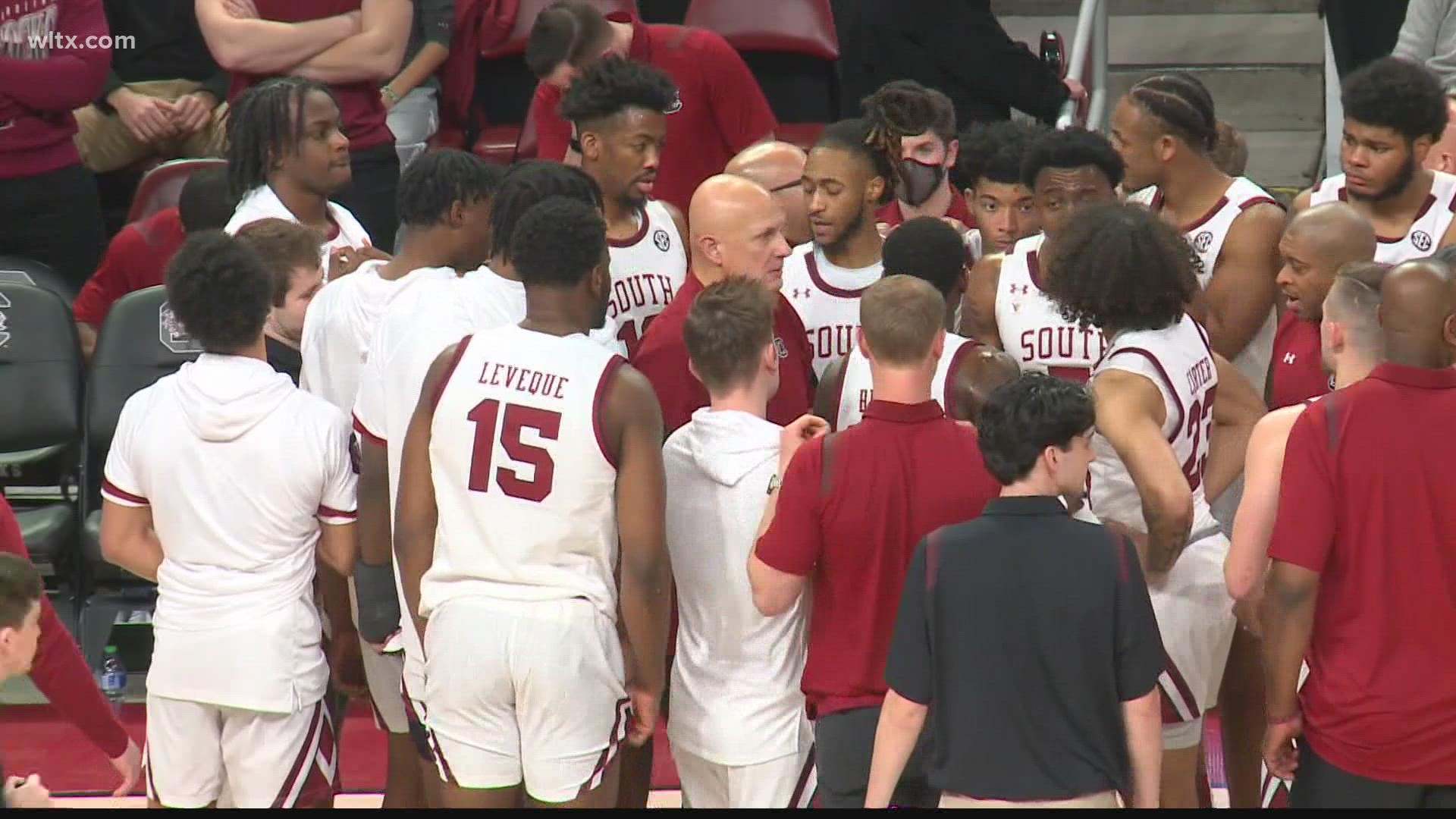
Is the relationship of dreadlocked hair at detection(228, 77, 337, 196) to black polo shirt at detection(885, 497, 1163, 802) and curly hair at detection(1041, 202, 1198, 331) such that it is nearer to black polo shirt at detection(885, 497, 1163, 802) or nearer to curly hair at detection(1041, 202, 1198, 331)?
curly hair at detection(1041, 202, 1198, 331)

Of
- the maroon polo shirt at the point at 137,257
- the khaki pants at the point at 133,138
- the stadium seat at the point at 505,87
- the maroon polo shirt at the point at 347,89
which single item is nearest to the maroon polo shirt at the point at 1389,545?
the maroon polo shirt at the point at 137,257

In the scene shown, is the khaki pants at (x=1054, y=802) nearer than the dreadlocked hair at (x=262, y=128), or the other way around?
the khaki pants at (x=1054, y=802)

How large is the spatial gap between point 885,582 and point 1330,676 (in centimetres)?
88

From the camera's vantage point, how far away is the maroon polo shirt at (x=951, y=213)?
5992mm

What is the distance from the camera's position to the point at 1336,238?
14.9 ft

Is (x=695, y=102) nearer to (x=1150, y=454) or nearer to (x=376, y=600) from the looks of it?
(x=376, y=600)

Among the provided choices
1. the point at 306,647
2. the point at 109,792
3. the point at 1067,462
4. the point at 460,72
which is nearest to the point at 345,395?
the point at 306,647

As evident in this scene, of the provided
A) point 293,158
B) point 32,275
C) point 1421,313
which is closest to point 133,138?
point 32,275

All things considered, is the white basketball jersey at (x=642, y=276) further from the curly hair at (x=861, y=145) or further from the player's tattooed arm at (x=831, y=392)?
the player's tattooed arm at (x=831, y=392)

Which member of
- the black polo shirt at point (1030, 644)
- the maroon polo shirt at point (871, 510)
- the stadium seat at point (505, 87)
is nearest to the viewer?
the black polo shirt at point (1030, 644)

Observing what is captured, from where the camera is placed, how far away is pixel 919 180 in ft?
19.2

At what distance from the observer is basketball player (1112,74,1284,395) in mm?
5309

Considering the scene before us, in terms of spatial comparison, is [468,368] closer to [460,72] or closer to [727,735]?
[727,735]

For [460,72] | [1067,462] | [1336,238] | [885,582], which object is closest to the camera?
[1067,462]
